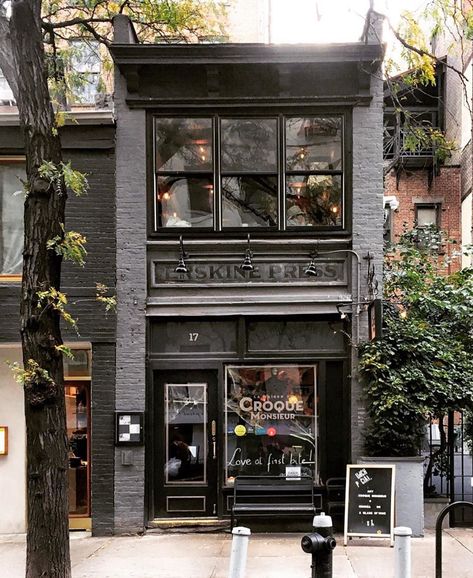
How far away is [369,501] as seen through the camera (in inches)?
372

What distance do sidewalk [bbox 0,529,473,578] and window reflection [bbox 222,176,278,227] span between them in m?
4.71

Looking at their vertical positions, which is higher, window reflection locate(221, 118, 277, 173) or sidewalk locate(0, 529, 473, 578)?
window reflection locate(221, 118, 277, 173)

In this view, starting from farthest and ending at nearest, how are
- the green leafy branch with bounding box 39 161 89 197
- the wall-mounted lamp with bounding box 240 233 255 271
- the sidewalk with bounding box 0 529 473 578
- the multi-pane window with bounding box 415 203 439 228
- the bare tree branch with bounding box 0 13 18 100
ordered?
the multi-pane window with bounding box 415 203 439 228, the wall-mounted lamp with bounding box 240 233 255 271, the sidewalk with bounding box 0 529 473 578, the bare tree branch with bounding box 0 13 18 100, the green leafy branch with bounding box 39 161 89 197

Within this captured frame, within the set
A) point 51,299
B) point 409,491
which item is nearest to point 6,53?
point 51,299

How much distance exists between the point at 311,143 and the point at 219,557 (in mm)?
6261

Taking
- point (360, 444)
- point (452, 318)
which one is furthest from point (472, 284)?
point (360, 444)

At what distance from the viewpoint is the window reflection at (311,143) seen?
1084 centimetres

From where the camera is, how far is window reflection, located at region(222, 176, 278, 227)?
1079 cm

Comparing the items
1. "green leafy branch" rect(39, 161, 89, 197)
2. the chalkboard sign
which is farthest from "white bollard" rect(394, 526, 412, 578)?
"green leafy branch" rect(39, 161, 89, 197)

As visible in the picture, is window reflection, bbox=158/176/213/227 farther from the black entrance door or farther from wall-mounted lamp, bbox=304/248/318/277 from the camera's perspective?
the black entrance door

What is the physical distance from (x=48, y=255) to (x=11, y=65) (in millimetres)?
2166

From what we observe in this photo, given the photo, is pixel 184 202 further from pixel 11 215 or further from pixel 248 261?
pixel 11 215

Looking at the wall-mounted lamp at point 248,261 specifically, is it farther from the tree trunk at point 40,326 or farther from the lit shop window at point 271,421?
the tree trunk at point 40,326

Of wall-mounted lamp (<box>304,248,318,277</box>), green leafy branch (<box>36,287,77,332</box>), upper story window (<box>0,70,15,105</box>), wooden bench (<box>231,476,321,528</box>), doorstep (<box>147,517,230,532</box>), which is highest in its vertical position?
upper story window (<box>0,70,15,105</box>)
